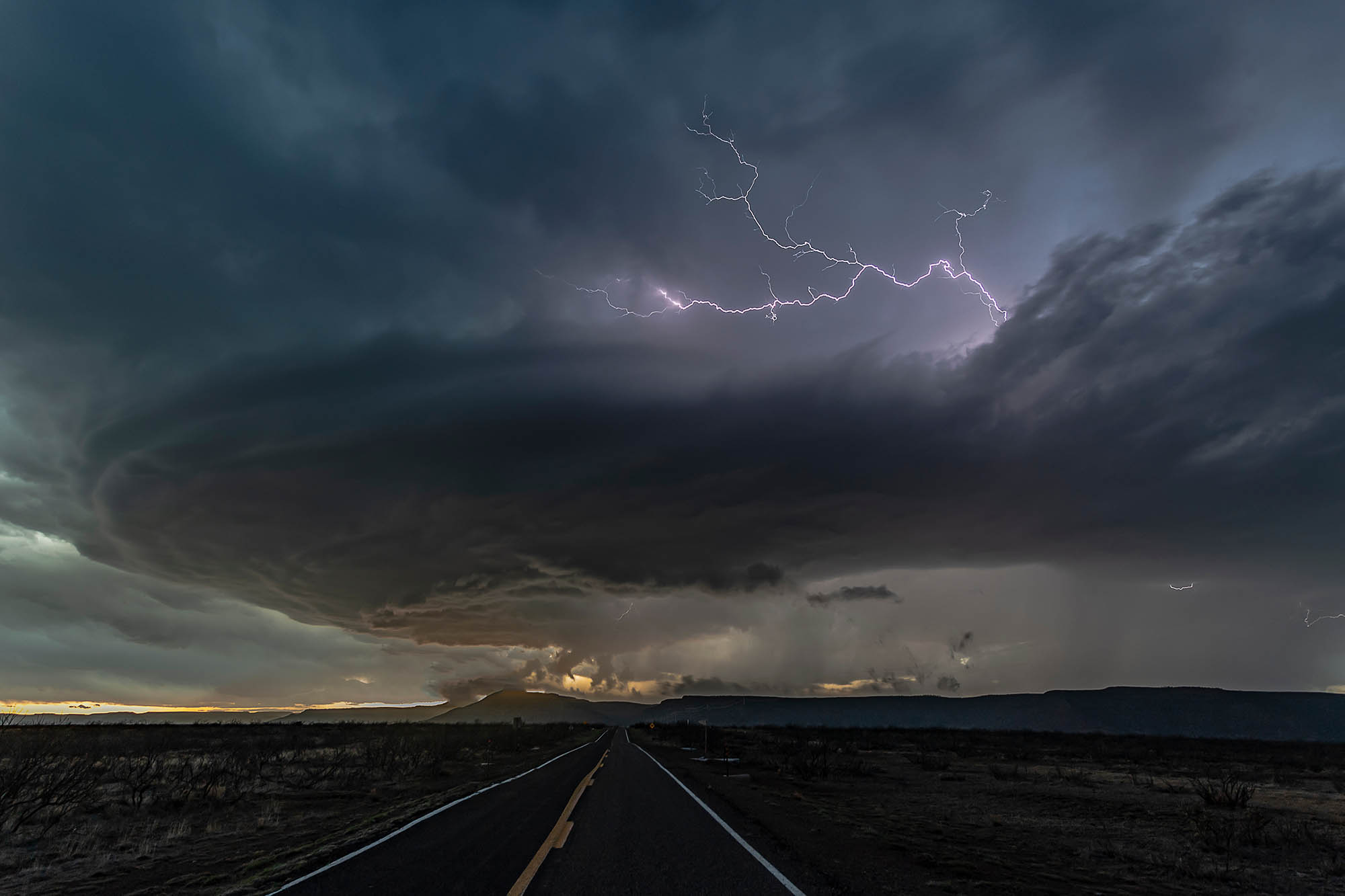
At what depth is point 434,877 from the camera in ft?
28.7

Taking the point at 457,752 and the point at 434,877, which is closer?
the point at 434,877

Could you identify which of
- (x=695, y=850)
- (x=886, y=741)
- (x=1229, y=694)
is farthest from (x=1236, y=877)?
(x=1229, y=694)

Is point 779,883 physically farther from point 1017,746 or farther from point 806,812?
point 1017,746

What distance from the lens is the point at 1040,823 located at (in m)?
18.1

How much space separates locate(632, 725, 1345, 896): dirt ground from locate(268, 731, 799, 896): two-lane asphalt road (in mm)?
1310

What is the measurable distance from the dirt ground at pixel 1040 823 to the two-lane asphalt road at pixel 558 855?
4.30 feet

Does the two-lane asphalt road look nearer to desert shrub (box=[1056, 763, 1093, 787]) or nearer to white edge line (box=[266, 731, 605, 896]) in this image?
white edge line (box=[266, 731, 605, 896])

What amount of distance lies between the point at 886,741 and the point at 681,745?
24.5 metres

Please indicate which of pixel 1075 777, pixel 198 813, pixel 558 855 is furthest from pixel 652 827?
pixel 1075 777

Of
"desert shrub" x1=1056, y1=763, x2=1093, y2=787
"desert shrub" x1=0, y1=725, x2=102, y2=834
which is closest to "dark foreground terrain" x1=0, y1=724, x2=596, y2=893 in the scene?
"desert shrub" x1=0, y1=725, x2=102, y2=834

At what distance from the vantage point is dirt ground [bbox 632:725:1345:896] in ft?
35.7

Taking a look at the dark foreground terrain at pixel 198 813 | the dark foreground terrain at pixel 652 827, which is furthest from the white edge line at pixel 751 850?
the dark foreground terrain at pixel 198 813

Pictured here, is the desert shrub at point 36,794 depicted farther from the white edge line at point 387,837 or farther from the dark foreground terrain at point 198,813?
the white edge line at point 387,837

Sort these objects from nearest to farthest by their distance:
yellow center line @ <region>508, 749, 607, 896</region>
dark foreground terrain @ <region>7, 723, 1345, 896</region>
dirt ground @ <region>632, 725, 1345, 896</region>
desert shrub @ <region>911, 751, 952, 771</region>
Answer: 1. yellow center line @ <region>508, 749, 607, 896</region>
2. dark foreground terrain @ <region>7, 723, 1345, 896</region>
3. dirt ground @ <region>632, 725, 1345, 896</region>
4. desert shrub @ <region>911, 751, 952, 771</region>
